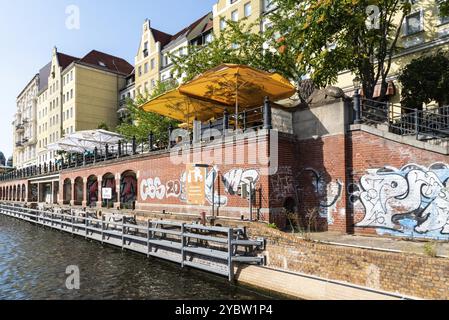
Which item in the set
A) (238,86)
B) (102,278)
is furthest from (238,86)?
(102,278)

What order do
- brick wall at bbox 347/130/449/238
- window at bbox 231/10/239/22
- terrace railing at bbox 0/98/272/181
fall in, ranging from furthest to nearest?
window at bbox 231/10/239/22
terrace railing at bbox 0/98/272/181
brick wall at bbox 347/130/449/238

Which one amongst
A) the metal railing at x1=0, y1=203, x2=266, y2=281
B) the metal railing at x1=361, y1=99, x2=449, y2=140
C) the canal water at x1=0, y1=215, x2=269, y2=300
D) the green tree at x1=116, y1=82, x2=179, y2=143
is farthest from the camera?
the green tree at x1=116, y1=82, x2=179, y2=143

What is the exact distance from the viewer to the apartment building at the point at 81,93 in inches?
2205

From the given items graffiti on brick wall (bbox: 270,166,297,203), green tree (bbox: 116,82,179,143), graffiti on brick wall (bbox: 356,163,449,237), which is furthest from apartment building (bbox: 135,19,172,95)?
graffiti on brick wall (bbox: 356,163,449,237)

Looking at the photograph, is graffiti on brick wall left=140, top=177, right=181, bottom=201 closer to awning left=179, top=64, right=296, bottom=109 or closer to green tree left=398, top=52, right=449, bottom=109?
awning left=179, top=64, right=296, bottom=109

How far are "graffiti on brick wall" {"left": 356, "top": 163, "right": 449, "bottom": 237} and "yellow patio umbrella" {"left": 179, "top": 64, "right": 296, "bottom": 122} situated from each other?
5.54 metres

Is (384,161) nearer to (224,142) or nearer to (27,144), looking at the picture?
(224,142)

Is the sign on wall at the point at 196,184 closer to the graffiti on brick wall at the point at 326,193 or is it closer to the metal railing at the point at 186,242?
the metal railing at the point at 186,242

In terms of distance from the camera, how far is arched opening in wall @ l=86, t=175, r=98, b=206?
2870 centimetres

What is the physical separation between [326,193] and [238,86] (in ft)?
19.9

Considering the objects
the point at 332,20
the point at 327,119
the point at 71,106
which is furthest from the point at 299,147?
the point at 71,106

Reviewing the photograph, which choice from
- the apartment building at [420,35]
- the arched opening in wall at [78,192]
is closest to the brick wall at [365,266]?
the apartment building at [420,35]

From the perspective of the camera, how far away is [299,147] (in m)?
13.8

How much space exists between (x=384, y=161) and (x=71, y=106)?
54.8 m
